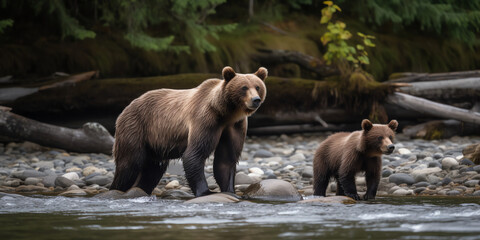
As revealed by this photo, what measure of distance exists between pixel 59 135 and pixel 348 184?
17.1ft

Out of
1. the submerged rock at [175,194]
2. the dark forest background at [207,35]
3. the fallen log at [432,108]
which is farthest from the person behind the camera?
the dark forest background at [207,35]

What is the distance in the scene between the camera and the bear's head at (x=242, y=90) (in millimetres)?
5922

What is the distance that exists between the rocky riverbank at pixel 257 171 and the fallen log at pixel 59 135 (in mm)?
150

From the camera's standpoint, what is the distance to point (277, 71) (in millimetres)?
15008

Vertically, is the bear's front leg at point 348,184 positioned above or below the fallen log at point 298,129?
above

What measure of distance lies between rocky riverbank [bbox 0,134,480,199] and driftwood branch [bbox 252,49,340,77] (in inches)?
95.2

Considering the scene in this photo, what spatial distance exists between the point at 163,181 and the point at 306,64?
5.88 metres

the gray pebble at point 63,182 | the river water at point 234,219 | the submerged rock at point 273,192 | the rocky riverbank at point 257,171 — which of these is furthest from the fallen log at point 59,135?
the submerged rock at point 273,192

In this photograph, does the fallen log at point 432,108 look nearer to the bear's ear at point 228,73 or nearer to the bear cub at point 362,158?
the bear cub at point 362,158

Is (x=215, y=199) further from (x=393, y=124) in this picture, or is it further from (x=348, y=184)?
(x=393, y=124)

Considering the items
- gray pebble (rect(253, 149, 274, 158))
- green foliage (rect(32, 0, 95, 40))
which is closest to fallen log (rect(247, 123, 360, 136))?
gray pebble (rect(253, 149, 274, 158))

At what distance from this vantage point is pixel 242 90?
597cm

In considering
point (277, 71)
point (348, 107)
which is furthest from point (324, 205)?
point (277, 71)

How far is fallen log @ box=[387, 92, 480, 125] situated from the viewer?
11.4 m
